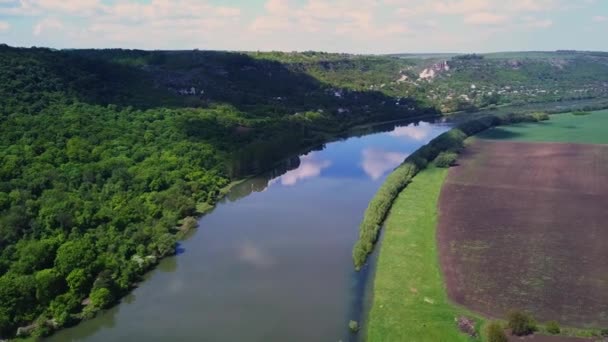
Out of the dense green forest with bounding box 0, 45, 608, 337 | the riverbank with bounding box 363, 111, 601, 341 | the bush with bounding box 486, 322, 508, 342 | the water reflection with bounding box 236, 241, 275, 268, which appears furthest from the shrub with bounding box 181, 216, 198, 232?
the bush with bounding box 486, 322, 508, 342

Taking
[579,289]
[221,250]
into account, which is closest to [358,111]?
[221,250]

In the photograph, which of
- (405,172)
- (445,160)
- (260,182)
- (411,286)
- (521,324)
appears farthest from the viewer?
(445,160)

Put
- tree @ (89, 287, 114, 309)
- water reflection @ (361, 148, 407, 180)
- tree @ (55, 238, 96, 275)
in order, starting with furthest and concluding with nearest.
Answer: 1. water reflection @ (361, 148, 407, 180)
2. tree @ (55, 238, 96, 275)
3. tree @ (89, 287, 114, 309)

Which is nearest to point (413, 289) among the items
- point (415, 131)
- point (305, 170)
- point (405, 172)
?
point (405, 172)

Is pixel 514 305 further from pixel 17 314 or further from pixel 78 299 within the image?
pixel 17 314

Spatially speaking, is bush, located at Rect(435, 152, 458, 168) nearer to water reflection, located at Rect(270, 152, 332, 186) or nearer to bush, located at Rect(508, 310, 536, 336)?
water reflection, located at Rect(270, 152, 332, 186)

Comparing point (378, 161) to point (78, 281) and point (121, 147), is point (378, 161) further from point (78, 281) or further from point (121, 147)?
point (78, 281)
